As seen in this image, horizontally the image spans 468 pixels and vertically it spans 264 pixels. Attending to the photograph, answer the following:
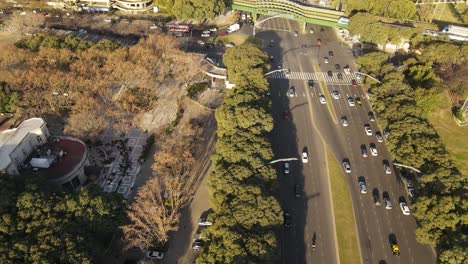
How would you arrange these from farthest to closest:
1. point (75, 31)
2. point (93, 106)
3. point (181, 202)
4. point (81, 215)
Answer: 1. point (75, 31)
2. point (93, 106)
3. point (181, 202)
4. point (81, 215)

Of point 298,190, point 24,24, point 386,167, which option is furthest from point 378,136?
point 24,24

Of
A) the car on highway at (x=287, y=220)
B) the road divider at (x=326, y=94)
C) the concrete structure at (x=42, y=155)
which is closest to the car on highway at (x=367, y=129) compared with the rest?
the road divider at (x=326, y=94)

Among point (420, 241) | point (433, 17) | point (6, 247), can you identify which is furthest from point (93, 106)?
point (433, 17)

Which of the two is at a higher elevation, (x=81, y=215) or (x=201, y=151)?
(x=201, y=151)


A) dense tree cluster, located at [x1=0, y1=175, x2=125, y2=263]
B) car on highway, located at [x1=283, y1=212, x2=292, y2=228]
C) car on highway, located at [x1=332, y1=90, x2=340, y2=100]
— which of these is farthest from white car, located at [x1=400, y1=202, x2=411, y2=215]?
dense tree cluster, located at [x1=0, y1=175, x2=125, y2=263]

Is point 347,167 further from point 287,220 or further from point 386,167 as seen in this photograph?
point 287,220

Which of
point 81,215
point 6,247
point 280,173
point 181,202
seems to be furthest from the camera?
point 280,173

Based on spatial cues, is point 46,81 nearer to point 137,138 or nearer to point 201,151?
point 137,138
